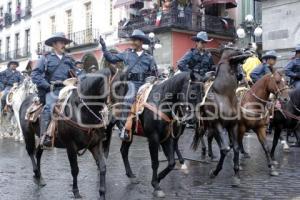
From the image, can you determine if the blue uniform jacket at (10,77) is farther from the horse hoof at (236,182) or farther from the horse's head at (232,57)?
the horse hoof at (236,182)

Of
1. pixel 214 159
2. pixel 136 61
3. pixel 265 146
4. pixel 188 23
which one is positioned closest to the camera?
pixel 136 61

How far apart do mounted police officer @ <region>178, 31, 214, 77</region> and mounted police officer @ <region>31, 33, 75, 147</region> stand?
245cm

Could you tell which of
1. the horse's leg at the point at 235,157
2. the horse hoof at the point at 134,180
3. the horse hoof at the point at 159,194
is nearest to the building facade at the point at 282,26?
the horse's leg at the point at 235,157

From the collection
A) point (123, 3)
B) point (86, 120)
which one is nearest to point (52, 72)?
point (86, 120)

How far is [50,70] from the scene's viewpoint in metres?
8.48

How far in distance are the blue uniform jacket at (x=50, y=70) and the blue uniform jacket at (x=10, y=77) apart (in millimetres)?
9111

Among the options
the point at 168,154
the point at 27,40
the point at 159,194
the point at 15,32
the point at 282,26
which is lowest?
the point at 159,194

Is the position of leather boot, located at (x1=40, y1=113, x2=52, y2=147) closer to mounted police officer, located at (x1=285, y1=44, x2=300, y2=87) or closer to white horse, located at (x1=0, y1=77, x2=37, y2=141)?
white horse, located at (x1=0, y1=77, x2=37, y2=141)

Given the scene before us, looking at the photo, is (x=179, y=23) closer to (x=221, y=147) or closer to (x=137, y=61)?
(x=137, y=61)

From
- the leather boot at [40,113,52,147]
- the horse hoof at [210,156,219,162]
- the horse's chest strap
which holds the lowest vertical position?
the horse hoof at [210,156,219,162]

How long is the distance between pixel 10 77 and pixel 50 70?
373 inches

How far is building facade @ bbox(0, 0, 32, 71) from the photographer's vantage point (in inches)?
1781

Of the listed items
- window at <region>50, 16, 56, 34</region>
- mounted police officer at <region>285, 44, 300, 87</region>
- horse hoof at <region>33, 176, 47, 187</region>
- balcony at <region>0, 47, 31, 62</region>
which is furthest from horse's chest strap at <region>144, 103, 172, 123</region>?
balcony at <region>0, 47, 31, 62</region>

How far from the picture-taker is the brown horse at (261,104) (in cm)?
976
